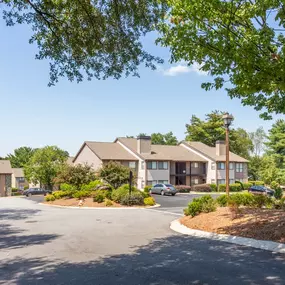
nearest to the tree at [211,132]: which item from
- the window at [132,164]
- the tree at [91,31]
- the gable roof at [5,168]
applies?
the window at [132,164]

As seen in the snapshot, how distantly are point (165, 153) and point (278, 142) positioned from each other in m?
Result: 18.1

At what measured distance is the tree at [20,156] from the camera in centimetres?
9418

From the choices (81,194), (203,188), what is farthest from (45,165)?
(81,194)

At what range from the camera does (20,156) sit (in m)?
95.3

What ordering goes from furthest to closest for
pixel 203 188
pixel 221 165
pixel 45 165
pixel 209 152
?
pixel 209 152 → pixel 221 165 → pixel 45 165 → pixel 203 188

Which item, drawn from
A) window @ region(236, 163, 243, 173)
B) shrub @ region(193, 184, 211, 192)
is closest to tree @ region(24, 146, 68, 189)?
shrub @ region(193, 184, 211, 192)

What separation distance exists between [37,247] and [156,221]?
809 cm

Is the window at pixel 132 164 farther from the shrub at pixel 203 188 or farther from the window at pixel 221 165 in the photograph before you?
the window at pixel 221 165

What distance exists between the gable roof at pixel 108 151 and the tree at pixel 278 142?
22933 mm

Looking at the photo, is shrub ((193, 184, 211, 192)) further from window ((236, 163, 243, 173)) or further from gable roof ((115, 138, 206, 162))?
window ((236, 163, 243, 173))

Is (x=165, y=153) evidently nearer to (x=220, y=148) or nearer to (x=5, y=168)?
(x=220, y=148)

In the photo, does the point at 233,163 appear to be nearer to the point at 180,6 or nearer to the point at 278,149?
the point at 278,149

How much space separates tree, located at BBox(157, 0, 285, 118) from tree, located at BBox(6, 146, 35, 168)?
9025 centimetres

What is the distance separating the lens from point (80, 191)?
29594 millimetres
